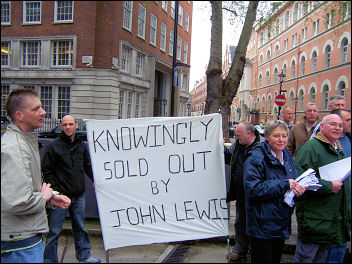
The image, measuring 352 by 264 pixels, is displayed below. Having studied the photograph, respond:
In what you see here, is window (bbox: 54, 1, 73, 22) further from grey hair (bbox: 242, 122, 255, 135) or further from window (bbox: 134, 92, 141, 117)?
grey hair (bbox: 242, 122, 255, 135)

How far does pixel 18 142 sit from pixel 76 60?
2.32ft

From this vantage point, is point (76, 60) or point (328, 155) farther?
point (328, 155)

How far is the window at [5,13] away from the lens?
5.01 feet

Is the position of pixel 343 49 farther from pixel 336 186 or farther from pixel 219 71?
pixel 336 186

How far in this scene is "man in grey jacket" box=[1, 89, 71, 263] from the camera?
5.40 feet

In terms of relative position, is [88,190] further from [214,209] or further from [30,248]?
[30,248]

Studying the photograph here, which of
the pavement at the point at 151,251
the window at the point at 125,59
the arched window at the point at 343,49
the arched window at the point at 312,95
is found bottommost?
the pavement at the point at 151,251

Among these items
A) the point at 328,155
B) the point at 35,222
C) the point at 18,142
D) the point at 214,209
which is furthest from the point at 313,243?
the point at 18,142

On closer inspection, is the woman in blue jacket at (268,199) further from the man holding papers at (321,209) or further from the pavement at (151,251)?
the pavement at (151,251)

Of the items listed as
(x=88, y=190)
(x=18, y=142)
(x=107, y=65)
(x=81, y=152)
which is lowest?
(x=88, y=190)

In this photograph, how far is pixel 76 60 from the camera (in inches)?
82.8

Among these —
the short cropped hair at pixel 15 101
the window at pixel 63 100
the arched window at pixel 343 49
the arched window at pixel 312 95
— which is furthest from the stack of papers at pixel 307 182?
the arched window at pixel 312 95

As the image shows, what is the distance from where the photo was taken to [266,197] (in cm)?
243

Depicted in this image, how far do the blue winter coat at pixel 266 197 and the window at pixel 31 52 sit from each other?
6.05 ft
